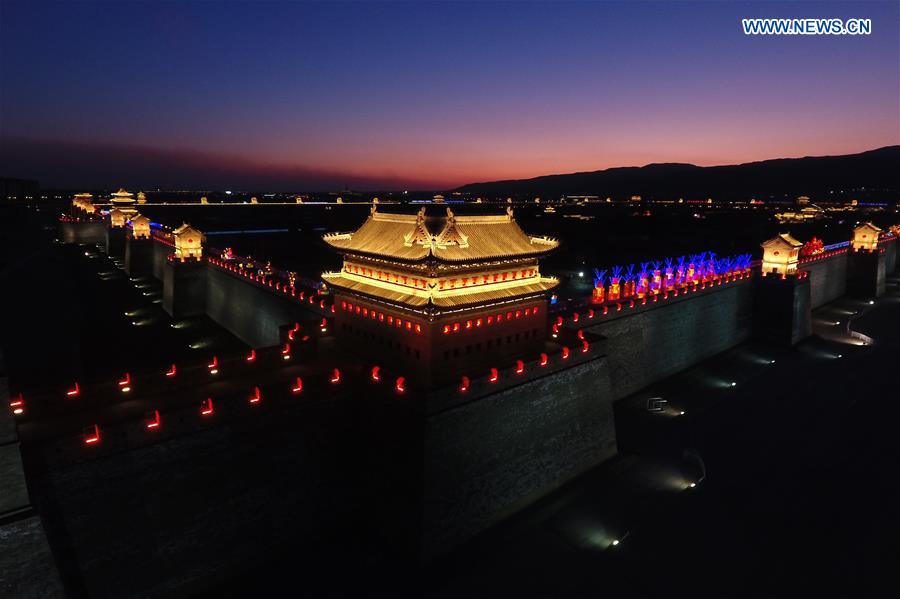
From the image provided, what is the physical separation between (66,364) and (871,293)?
56.1 m

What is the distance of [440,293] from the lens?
15375mm

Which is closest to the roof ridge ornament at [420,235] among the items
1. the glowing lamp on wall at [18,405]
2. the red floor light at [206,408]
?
the red floor light at [206,408]

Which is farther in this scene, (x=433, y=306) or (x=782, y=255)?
(x=782, y=255)

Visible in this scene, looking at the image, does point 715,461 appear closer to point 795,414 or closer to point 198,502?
point 795,414

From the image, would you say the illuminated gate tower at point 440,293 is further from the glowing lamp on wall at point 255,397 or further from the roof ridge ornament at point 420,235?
the glowing lamp on wall at point 255,397

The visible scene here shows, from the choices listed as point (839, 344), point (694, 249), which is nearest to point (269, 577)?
point (839, 344)

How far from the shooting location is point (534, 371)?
54.6 ft

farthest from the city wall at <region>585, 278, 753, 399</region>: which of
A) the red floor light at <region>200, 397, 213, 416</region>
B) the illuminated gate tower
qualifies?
the red floor light at <region>200, 397, 213, 416</region>

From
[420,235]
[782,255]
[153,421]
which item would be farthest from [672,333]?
[153,421]

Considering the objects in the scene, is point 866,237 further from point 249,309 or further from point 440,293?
point 249,309

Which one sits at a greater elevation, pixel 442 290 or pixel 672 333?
pixel 442 290

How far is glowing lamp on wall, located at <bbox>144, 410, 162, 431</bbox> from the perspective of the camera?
11.8 m

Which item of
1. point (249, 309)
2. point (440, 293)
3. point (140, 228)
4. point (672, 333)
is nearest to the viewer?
point (440, 293)

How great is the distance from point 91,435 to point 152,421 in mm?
1155
